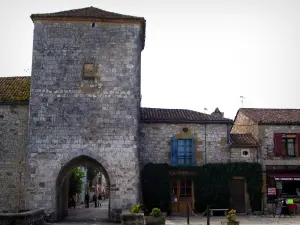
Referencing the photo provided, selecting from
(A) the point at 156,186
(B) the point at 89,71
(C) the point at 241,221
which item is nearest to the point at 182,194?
(A) the point at 156,186

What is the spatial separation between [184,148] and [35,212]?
934 centimetres

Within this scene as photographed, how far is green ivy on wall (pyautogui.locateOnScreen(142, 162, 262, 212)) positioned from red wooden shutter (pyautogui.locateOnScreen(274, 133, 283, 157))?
1.49m

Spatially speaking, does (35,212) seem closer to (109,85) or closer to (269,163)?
(109,85)

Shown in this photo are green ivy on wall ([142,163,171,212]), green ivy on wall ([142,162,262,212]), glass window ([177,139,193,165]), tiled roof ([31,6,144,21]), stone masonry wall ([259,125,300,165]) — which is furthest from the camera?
stone masonry wall ([259,125,300,165])

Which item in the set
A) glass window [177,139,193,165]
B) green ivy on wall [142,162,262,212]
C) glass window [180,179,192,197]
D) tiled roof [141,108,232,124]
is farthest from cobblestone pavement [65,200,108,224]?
tiled roof [141,108,232,124]

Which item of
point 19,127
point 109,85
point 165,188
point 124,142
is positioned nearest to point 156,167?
point 165,188

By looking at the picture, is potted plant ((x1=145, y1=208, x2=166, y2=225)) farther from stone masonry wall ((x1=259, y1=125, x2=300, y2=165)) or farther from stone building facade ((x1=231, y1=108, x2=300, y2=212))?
stone masonry wall ((x1=259, y1=125, x2=300, y2=165))

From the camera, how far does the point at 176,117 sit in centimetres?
2267

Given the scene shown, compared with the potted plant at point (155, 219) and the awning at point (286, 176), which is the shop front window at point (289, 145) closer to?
→ the awning at point (286, 176)

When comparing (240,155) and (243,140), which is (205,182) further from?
(243,140)

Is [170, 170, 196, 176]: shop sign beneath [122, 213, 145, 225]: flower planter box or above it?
above

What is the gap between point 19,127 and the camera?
20.6 m

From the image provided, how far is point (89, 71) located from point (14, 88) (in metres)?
5.11

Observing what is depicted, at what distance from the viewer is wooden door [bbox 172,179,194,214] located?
72.3ft
